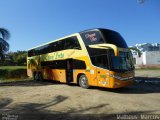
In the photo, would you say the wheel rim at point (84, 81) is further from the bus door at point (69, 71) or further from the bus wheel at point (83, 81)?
the bus door at point (69, 71)

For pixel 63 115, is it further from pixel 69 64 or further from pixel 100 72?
pixel 69 64

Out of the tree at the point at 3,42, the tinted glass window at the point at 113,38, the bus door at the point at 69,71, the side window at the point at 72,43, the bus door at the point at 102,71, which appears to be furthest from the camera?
the tree at the point at 3,42

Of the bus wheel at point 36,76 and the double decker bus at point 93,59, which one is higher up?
the double decker bus at point 93,59

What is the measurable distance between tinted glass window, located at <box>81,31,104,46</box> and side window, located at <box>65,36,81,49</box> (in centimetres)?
86

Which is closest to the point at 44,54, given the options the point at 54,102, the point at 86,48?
the point at 86,48

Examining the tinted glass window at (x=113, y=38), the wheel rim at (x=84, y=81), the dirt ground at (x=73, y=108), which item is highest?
the tinted glass window at (x=113, y=38)

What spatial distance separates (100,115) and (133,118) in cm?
123

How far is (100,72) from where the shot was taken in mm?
14359

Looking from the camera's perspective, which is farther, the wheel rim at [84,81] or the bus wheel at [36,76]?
the bus wheel at [36,76]

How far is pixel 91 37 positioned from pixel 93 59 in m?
1.59

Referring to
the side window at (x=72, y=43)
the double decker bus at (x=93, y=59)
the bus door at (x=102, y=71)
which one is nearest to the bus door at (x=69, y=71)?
the double decker bus at (x=93, y=59)

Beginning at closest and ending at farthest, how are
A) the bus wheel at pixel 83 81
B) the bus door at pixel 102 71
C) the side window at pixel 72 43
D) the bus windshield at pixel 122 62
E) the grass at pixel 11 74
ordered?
1. the bus windshield at pixel 122 62
2. the bus door at pixel 102 71
3. the bus wheel at pixel 83 81
4. the side window at pixel 72 43
5. the grass at pixel 11 74

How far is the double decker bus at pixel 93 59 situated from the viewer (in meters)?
13.7

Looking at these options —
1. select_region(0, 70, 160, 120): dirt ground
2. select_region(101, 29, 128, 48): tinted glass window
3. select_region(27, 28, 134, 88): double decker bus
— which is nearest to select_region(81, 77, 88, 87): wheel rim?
select_region(27, 28, 134, 88): double decker bus
